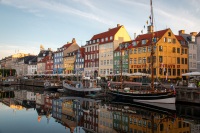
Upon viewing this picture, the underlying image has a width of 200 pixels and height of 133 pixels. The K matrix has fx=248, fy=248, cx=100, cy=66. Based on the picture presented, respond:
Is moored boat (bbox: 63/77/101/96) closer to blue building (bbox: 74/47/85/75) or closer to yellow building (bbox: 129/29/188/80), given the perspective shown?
yellow building (bbox: 129/29/188/80)

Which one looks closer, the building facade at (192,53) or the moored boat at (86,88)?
the moored boat at (86,88)

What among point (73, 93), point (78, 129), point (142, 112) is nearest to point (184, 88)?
point (142, 112)

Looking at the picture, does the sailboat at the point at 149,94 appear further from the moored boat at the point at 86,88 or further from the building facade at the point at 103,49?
the building facade at the point at 103,49

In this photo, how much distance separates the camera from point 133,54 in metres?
64.0

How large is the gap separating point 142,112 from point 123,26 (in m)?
49.0

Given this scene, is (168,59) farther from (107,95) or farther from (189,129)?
(189,129)

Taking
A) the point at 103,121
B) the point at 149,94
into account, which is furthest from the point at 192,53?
the point at 103,121

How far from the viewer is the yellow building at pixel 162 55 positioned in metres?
57.4

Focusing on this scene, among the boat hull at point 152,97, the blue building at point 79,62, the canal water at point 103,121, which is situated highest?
the blue building at point 79,62

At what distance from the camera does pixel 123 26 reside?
76.2 m

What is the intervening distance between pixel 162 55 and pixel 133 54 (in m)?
8.50

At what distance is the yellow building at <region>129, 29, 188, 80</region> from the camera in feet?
→ 188

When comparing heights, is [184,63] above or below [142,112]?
above

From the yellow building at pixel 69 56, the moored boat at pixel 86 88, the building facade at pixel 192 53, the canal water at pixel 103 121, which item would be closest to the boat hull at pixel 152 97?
the canal water at pixel 103 121
